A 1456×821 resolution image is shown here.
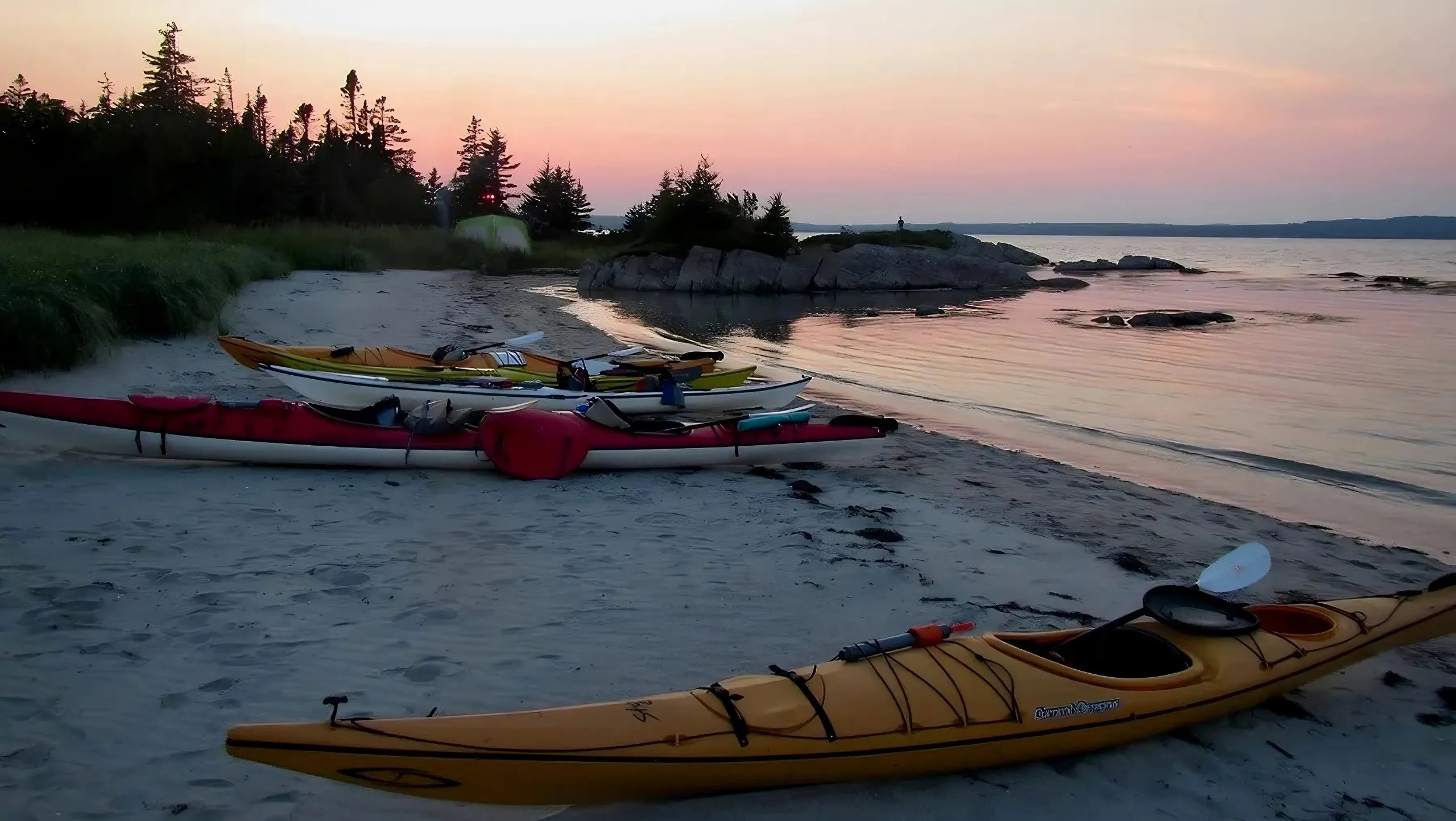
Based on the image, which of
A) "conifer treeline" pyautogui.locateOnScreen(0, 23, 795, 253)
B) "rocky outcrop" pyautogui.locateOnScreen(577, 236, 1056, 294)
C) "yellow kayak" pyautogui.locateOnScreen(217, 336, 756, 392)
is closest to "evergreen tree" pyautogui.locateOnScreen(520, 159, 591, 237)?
"conifer treeline" pyautogui.locateOnScreen(0, 23, 795, 253)

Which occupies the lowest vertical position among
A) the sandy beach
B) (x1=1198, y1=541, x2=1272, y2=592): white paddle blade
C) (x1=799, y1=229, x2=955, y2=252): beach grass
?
the sandy beach

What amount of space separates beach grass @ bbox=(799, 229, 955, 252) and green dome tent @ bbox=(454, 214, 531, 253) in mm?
13107

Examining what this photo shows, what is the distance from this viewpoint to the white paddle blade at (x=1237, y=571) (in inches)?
143

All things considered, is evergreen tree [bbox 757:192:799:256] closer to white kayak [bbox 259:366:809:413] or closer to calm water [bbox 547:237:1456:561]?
calm water [bbox 547:237:1456:561]

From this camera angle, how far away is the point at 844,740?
2.71 m

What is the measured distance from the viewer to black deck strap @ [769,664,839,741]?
270 centimetres

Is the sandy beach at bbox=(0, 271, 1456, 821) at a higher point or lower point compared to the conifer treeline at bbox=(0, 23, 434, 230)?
lower

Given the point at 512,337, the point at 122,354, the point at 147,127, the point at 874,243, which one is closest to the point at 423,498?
the point at 122,354

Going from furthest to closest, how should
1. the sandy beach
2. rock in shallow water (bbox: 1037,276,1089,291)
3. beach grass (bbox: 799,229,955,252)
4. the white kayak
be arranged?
1. beach grass (bbox: 799,229,955,252)
2. rock in shallow water (bbox: 1037,276,1089,291)
3. the white kayak
4. the sandy beach

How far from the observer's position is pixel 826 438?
21.9 feet

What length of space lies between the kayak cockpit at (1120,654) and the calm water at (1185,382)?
3.74m

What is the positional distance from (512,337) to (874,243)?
79.7 ft

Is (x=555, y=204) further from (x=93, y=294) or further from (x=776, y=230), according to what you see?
(x=93, y=294)

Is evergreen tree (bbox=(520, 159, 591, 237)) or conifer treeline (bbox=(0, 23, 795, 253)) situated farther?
evergreen tree (bbox=(520, 159, 591, 237))
